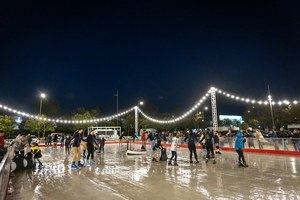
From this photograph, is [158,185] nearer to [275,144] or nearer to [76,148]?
[76,148]

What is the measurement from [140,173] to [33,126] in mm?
50638

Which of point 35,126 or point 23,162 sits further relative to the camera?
point 35,126

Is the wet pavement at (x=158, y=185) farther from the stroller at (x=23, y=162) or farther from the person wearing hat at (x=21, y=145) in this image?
the person wearing hat at (x=21, y=145)

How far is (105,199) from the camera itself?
306 inches

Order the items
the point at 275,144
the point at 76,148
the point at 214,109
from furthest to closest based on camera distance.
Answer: the point at 214,109
the point at 275,144
the point at 76,148

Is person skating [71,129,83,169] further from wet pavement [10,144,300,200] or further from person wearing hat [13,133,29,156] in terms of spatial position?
person wearing hat [13,133,29,156]

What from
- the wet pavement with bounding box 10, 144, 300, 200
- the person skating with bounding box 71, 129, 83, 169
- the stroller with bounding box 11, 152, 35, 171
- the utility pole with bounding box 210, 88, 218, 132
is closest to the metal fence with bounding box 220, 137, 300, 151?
the utility pole with bounding box 210, 88, 218, 132

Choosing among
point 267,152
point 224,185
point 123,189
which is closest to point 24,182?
point 123,189

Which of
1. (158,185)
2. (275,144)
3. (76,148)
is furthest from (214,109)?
(158,185)

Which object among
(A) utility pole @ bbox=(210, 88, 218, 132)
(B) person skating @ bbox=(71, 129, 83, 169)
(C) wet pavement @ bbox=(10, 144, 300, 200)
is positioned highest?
(A) utility pole @ bbox=(210, 88, 218, 132)

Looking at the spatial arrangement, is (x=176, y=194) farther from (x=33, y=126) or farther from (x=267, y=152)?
(x=33, y=126)

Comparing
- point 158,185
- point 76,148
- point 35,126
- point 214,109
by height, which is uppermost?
point 35,126

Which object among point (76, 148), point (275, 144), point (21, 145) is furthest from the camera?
point (275, 144)

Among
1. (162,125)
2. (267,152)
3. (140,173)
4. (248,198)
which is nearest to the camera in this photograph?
(248,198)
